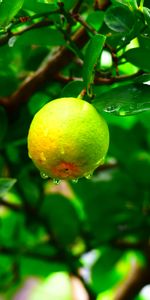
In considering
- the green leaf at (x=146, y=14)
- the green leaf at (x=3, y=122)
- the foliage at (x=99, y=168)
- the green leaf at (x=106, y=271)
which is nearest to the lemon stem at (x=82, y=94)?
the foliage at (x=99, y=168)

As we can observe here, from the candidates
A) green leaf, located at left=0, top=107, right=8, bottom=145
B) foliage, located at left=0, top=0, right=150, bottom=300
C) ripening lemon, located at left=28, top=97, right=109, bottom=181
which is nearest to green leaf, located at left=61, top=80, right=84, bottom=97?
foliage, located at left=0, top=0, right=150, bottom=300

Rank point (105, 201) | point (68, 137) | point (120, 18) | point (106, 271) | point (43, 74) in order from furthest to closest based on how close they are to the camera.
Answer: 1. point (106, 271)
2. point (105, 201)
3. point (43, 74)
4. point (120, 18)
5. point (68, 137)

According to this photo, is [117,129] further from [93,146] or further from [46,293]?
[46,293]

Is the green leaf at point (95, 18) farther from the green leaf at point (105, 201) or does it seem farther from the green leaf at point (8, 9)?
the green leaf at point (105, 201)

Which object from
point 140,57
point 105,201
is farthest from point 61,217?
point 140,57

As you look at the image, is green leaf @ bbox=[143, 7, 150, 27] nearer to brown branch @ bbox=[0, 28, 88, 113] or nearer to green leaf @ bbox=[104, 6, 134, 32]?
green leaf @ bbox=[104, 6, 134, 32]

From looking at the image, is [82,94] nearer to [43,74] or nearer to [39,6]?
[39,6]

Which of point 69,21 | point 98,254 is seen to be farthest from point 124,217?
point 69,21
